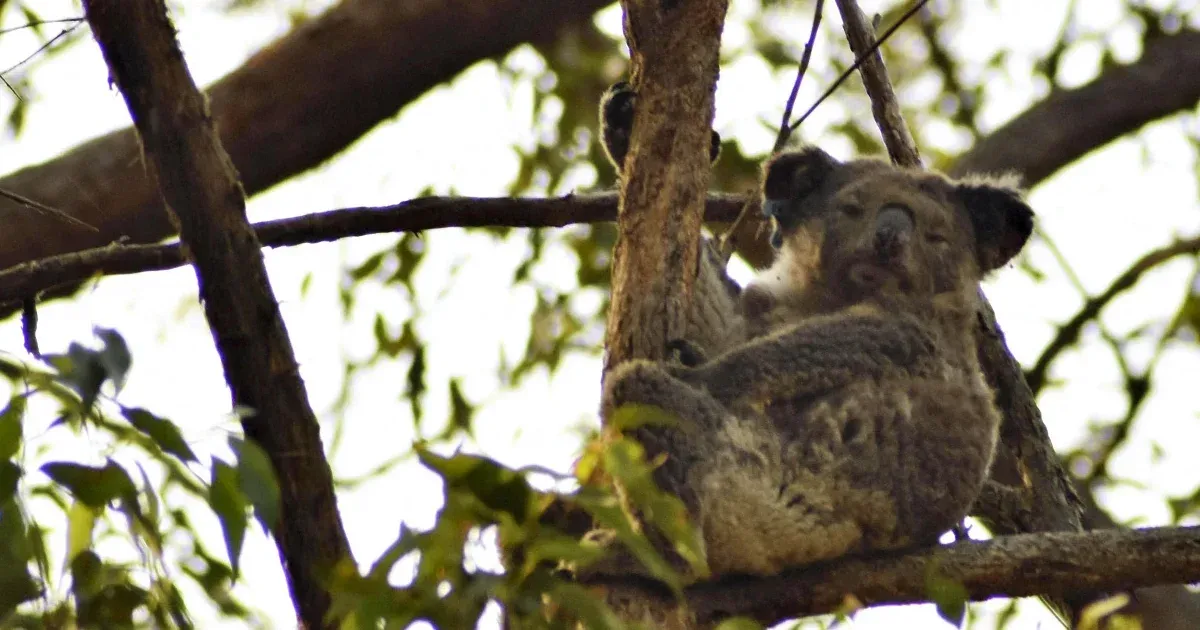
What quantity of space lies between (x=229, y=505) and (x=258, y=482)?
2.1 inches

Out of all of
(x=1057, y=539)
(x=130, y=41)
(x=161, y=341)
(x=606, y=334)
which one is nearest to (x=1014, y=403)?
(x=1057, y=539)

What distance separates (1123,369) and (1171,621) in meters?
1.79

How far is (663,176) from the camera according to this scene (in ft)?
7.80

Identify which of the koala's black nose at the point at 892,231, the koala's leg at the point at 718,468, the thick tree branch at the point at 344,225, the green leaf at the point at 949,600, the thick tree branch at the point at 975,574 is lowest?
the green leaf at the point at 949,600

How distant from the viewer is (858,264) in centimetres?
330

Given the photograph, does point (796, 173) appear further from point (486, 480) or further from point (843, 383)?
point (486, 480)

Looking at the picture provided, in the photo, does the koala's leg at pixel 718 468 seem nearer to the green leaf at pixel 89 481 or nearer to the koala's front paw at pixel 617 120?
the koala's front paw at pixel 617 120

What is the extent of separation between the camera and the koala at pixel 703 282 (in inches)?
115

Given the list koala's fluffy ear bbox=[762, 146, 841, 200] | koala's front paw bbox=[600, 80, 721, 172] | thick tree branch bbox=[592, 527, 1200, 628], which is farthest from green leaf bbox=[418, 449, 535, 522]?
koala's fluffy ear bbox=[762, 146, 841, 200]

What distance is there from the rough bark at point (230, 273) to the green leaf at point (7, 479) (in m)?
0.43

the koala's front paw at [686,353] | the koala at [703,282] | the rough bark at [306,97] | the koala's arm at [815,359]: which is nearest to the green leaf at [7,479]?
the koala's front paw at [686,353]

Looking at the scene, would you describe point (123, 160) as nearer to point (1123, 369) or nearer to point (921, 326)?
point (921, 326)

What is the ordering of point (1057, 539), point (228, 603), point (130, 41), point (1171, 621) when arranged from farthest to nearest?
point (1171, 621), point (1057, 539), point (130, 41), point (228, 603)

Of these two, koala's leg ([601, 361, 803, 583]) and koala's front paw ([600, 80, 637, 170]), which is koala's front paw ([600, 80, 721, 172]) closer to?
koala's front paw ([600, 80, 637, 170])
